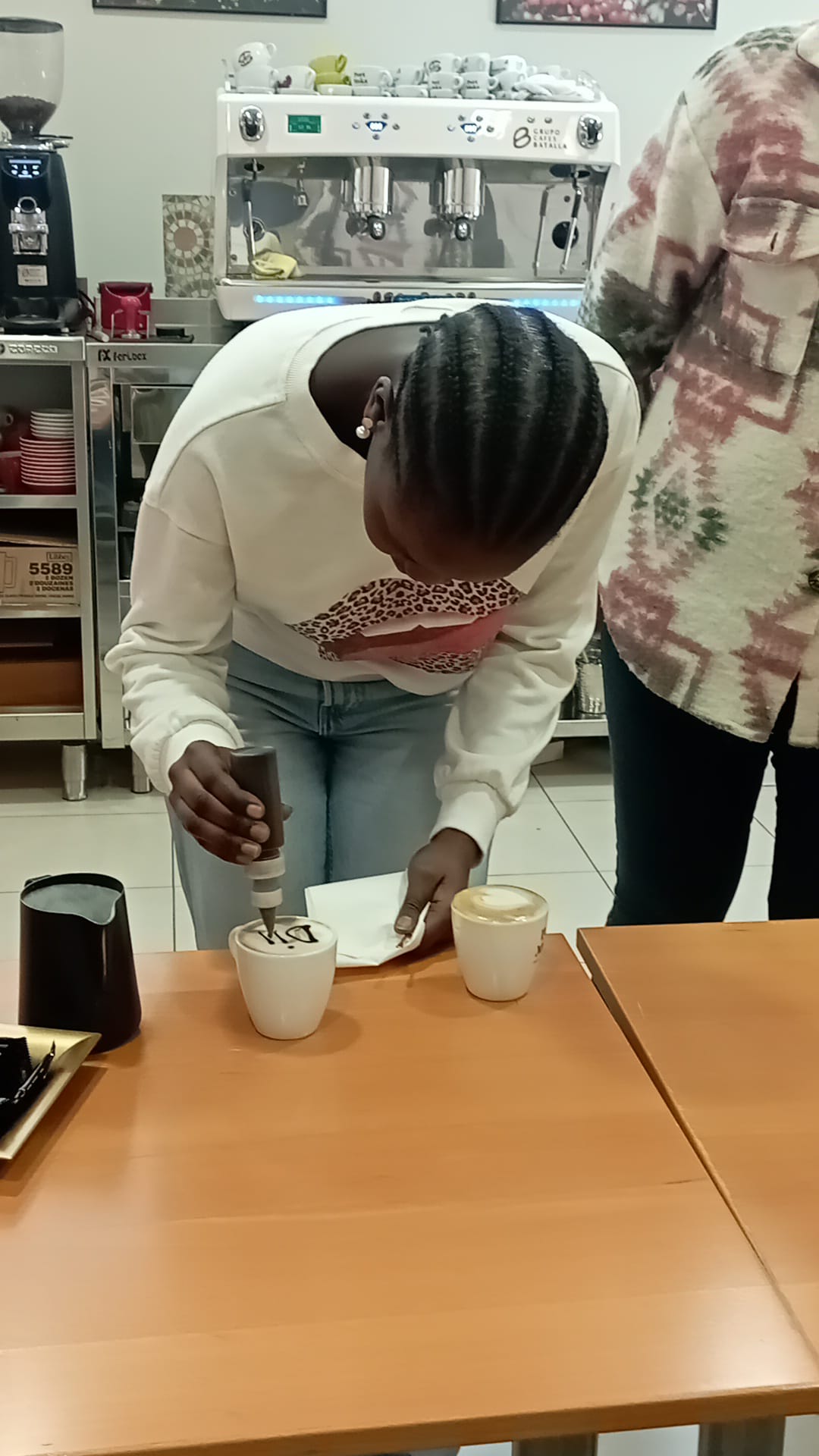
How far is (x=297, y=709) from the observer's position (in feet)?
4.81

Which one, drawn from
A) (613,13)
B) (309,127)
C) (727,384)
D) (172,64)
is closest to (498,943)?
(727,384)

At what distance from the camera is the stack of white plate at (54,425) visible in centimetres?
295

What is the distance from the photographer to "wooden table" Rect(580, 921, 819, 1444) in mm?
835

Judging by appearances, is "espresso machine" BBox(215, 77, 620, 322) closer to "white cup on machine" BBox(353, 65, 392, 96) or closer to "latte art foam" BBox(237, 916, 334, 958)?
"white cup on machine" BBox(353, 65, 392, 96)

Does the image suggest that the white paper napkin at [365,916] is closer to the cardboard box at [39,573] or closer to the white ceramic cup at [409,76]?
the cardboard box at [39,573]

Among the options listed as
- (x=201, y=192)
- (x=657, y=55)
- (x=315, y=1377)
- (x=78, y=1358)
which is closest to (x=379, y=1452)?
(x=315, y=1377)

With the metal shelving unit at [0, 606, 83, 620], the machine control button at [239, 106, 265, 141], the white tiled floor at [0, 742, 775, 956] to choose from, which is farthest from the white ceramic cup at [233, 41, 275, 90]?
the white tiled floor at [0, 742, 775, 956]

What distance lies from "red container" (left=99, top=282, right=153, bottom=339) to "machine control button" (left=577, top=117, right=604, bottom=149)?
1026mm

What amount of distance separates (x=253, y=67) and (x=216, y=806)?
2.24m

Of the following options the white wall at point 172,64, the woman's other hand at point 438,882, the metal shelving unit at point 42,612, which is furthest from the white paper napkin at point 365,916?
the white wall at point 172,64

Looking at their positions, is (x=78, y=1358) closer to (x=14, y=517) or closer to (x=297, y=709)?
(x=297, y=709)

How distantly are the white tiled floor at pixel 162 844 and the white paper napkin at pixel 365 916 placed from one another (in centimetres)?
125

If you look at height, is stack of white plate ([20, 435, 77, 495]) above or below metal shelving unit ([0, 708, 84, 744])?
above

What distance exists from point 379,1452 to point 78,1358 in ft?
0.56
